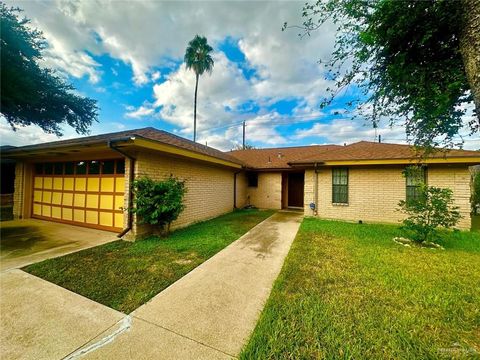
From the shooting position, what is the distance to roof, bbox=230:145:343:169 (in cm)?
1277

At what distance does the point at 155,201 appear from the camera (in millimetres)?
5410

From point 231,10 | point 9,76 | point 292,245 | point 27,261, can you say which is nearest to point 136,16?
point 231,10

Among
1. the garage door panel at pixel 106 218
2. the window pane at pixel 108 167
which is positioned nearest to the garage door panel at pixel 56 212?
the garage door panel at pixel 106 218

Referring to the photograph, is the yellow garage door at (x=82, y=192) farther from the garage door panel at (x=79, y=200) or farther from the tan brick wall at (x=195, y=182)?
the tan brick wall at (x=195, y=182)

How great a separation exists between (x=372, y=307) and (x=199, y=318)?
90.3 inches

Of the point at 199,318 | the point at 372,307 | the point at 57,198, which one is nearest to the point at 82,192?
the point at 57,198

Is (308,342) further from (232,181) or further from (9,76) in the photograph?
(9,76)

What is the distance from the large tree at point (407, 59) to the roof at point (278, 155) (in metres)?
8.01

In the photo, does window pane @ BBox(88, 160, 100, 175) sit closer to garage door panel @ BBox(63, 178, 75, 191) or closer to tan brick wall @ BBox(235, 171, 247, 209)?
garage door panel @ BBox(63, 178, 75, 191)

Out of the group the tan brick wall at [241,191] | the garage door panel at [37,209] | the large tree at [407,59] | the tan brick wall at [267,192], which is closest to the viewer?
the large tree at [407,59]

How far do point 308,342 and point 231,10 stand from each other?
828 centimetres

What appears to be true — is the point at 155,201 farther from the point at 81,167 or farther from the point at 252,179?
the point at 252,179

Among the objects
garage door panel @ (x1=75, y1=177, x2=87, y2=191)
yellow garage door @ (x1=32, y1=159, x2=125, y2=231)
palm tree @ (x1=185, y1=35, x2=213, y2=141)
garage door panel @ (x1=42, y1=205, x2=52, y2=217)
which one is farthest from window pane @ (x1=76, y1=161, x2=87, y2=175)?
palm tree @ (x1=185, y1=35, x2=213, y2=141)

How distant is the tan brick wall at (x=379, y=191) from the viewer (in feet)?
23.6
